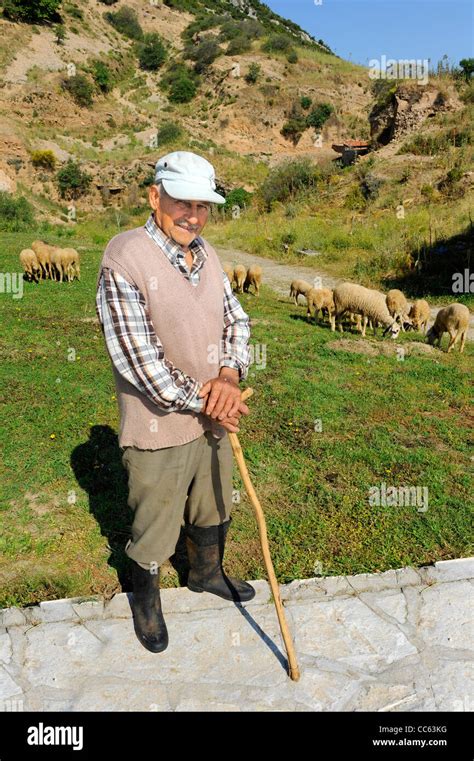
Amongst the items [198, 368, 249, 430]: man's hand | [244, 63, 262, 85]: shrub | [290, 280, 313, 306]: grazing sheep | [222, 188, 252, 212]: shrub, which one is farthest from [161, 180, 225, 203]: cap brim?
[244, 63, 262, 85]: shrub

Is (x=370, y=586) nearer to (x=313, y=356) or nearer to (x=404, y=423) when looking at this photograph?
(x=404, y=423)

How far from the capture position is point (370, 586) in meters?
3.25

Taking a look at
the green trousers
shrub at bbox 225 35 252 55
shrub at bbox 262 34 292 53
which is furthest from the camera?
shrub at bbox 225 35 252 55

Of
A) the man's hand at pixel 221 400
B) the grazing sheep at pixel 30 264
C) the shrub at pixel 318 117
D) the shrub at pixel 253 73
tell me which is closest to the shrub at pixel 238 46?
the shrub at pixel 253 73

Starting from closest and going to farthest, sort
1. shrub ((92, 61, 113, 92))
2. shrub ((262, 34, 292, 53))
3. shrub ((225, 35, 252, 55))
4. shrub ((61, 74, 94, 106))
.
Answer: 1. shrub ((61, 74, 94, 106))
2. shrub ((92, 61, 113, 92))
3. shrub ((262, 34, 292, 53))
4. shrub ((225, 35, 252, 55))

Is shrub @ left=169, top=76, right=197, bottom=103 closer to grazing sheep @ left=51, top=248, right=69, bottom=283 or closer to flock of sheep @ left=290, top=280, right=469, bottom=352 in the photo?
grazing sheep @ left=51, top=248, right=69, bottom=283

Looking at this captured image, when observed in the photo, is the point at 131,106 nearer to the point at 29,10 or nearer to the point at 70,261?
the point at 29,10

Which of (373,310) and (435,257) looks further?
(435,257)

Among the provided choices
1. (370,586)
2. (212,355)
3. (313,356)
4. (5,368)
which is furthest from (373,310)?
(212,355)

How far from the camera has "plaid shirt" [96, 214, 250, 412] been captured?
Result: 7.13 ft

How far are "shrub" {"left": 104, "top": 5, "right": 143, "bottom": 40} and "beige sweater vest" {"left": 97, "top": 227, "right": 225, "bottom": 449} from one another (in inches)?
2467

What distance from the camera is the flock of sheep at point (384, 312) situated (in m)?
8.48

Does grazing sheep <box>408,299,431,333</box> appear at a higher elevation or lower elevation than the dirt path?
lower
